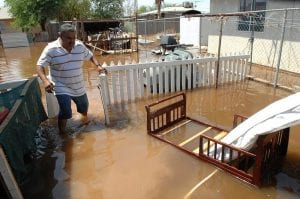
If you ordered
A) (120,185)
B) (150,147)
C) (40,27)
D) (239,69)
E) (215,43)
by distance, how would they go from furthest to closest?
1. (40,27)
2. (215,43)
3. (239,69)
4. (150,147)
5. (120,185)

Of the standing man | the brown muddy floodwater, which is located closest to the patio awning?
the brown muddy floodwater

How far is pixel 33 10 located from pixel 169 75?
28.1 m

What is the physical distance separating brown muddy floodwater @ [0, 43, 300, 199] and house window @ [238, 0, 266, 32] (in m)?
6.27

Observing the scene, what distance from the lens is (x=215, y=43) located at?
48.8 feet

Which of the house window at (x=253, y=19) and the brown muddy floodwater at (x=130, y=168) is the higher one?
the house window at (x=253, y=19)

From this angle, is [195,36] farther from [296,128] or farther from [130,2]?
[130,2]

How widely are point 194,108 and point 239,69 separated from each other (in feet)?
9.45

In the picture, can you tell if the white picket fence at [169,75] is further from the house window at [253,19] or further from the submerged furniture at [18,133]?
the house window at [253,19]

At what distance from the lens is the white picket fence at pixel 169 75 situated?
7.31m

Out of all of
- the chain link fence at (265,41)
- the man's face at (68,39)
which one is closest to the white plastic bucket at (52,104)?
the man's face at (68,39)

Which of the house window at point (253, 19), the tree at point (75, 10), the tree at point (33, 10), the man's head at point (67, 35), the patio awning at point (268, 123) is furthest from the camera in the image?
the tree at point (75, 10)

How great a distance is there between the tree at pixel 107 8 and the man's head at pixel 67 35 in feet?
116

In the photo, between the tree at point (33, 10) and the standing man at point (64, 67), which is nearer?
the standing man at point (64, 67)

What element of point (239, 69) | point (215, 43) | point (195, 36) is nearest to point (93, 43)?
point (195, 36)
